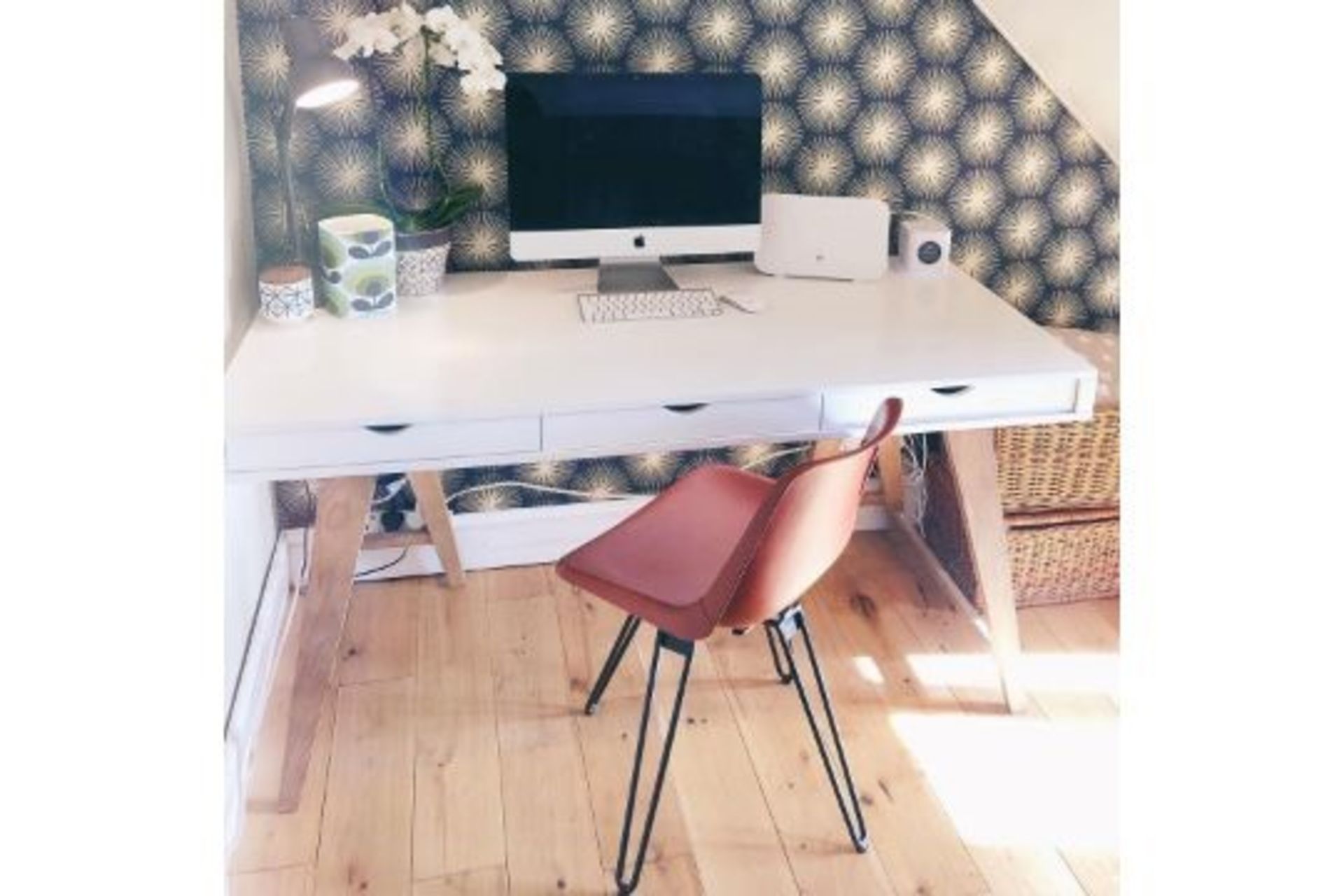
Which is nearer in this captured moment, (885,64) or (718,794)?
(718,794)

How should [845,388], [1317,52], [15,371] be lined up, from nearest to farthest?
[15,371] → [1317,52] → [845,388]

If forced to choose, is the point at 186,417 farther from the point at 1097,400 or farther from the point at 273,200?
the point at 1097,400

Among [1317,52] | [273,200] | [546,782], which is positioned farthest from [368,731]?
[1317,52]

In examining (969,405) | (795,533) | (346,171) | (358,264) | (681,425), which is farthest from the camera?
(346,171)

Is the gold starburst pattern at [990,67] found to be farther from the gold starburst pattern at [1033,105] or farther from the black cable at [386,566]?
the black cable at [386,566]

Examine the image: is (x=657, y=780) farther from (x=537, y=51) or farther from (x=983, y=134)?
Result: (x=983, y=134)

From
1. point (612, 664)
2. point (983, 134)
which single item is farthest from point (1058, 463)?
point (612, 664)

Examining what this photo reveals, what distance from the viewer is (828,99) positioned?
2.45m

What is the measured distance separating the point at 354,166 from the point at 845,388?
1.12 m

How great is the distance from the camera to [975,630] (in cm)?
251

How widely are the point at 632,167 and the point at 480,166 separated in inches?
13.4

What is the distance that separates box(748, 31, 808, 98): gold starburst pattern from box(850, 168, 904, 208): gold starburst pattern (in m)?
0.26

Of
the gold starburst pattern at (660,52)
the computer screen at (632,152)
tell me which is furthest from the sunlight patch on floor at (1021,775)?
the gold starburst pattern at (660,52)

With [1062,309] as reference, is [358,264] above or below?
above
